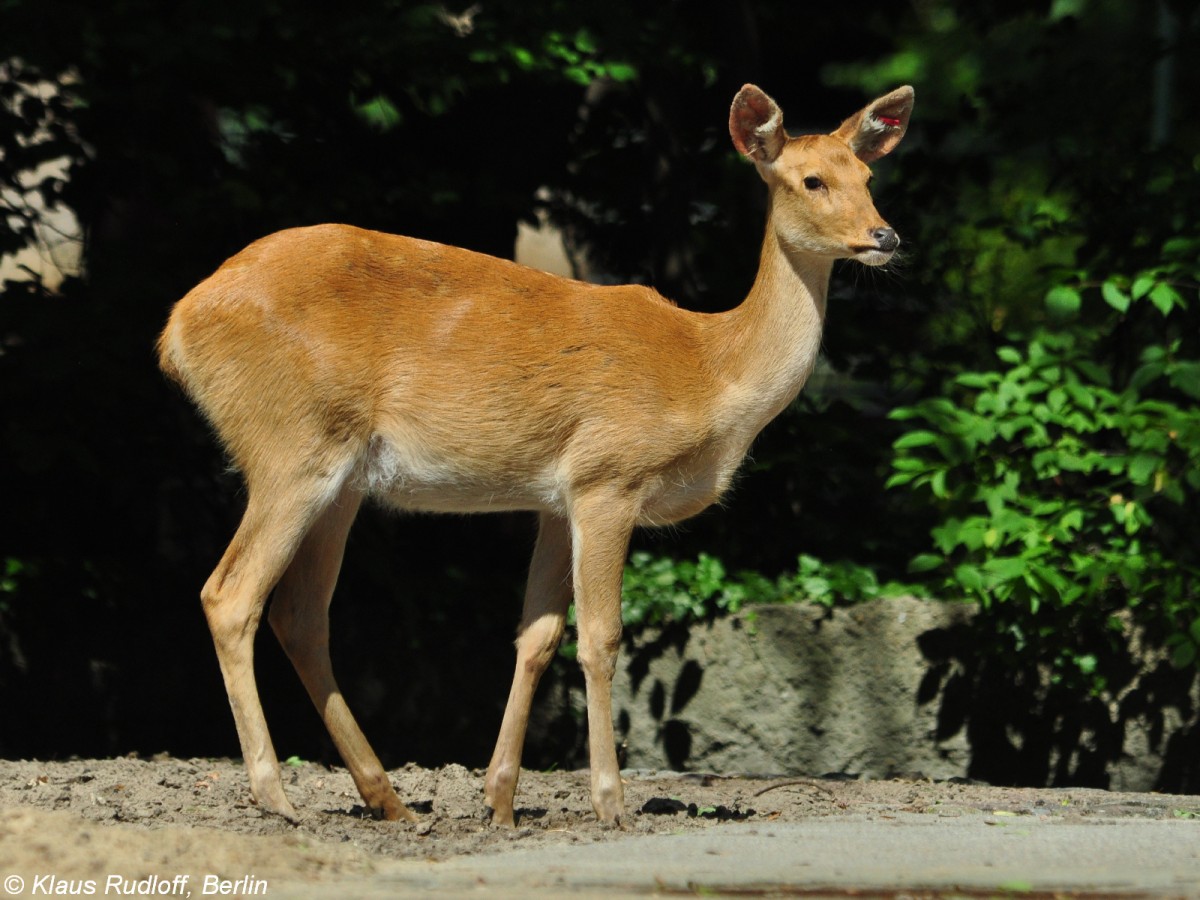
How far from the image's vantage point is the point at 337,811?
616 cm

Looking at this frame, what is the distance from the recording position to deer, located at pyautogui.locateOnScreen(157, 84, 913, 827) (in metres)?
5.76

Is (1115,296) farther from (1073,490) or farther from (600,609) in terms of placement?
(600,609)

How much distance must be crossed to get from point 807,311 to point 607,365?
79cm

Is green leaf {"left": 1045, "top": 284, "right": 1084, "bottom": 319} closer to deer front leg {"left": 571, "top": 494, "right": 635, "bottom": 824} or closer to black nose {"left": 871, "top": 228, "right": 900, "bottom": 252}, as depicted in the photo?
black nose {"left": 871, "top": 228, "right": 900, "bottom": 252}

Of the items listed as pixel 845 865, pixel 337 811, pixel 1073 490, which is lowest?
pixel 845 865

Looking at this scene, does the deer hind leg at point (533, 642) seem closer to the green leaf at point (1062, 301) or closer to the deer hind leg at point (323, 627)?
the deer hind leg at point (323, 627)

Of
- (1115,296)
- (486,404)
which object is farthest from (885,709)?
(486,404)

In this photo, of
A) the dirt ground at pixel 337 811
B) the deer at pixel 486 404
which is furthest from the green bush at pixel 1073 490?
the deer at pixel 486 404

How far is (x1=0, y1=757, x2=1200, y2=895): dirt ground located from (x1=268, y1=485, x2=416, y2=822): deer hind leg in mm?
169

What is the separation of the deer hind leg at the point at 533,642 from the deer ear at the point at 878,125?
188 cm

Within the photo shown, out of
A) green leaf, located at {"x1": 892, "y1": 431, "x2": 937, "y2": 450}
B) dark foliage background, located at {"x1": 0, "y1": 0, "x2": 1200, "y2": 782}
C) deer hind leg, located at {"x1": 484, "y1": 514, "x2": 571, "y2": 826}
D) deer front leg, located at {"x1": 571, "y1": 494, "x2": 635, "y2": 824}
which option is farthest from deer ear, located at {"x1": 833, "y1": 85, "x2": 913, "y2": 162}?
deer hind leg, located at {"x1": 484, "y1": 514, "x2": 571, "y2": 826}

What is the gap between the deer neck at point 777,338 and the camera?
6.05 m

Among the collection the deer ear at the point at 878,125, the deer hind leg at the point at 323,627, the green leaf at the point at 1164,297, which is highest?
the deer ear at the point at 878,125

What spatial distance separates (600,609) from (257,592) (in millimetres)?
1188
